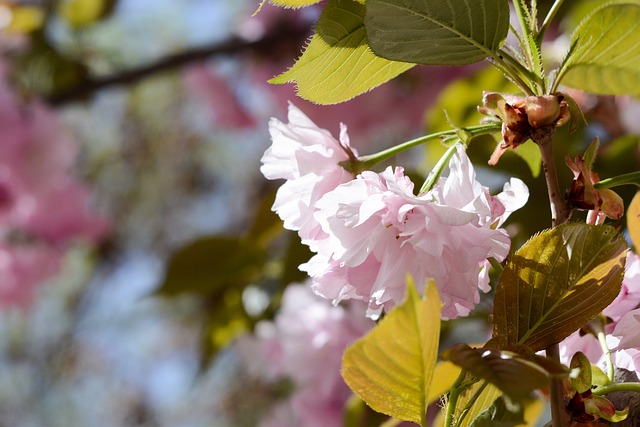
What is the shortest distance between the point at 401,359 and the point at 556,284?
7cm

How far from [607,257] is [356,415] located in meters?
0.36

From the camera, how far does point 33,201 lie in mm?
1876

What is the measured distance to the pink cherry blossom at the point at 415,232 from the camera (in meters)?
0.31

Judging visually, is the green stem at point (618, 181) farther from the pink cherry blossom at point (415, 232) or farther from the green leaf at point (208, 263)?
the green leaf at point (208, 263)

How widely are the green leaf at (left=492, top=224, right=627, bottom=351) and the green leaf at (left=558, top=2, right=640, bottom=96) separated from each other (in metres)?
0.08

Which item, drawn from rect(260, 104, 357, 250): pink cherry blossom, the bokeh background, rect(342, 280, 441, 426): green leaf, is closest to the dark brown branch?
the bokeh background

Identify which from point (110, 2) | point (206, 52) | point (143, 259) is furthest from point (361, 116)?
point (143, 259)

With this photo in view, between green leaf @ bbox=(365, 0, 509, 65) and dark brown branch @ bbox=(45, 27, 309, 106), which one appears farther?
dark brown branch @ bbox=(45, 27, 309, 106)

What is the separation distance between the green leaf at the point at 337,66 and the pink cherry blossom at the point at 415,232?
0.05 m

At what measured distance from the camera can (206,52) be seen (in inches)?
59.4

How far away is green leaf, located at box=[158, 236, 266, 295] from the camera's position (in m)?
0.92

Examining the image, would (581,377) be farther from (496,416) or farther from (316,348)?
(316,348)

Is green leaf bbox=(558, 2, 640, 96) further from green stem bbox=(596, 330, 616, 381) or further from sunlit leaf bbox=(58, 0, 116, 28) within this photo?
sunlit leaf bbox=(58, 0, 116, 28)

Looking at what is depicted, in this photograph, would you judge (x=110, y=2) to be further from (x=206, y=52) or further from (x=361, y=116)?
(x=361, y=116)
